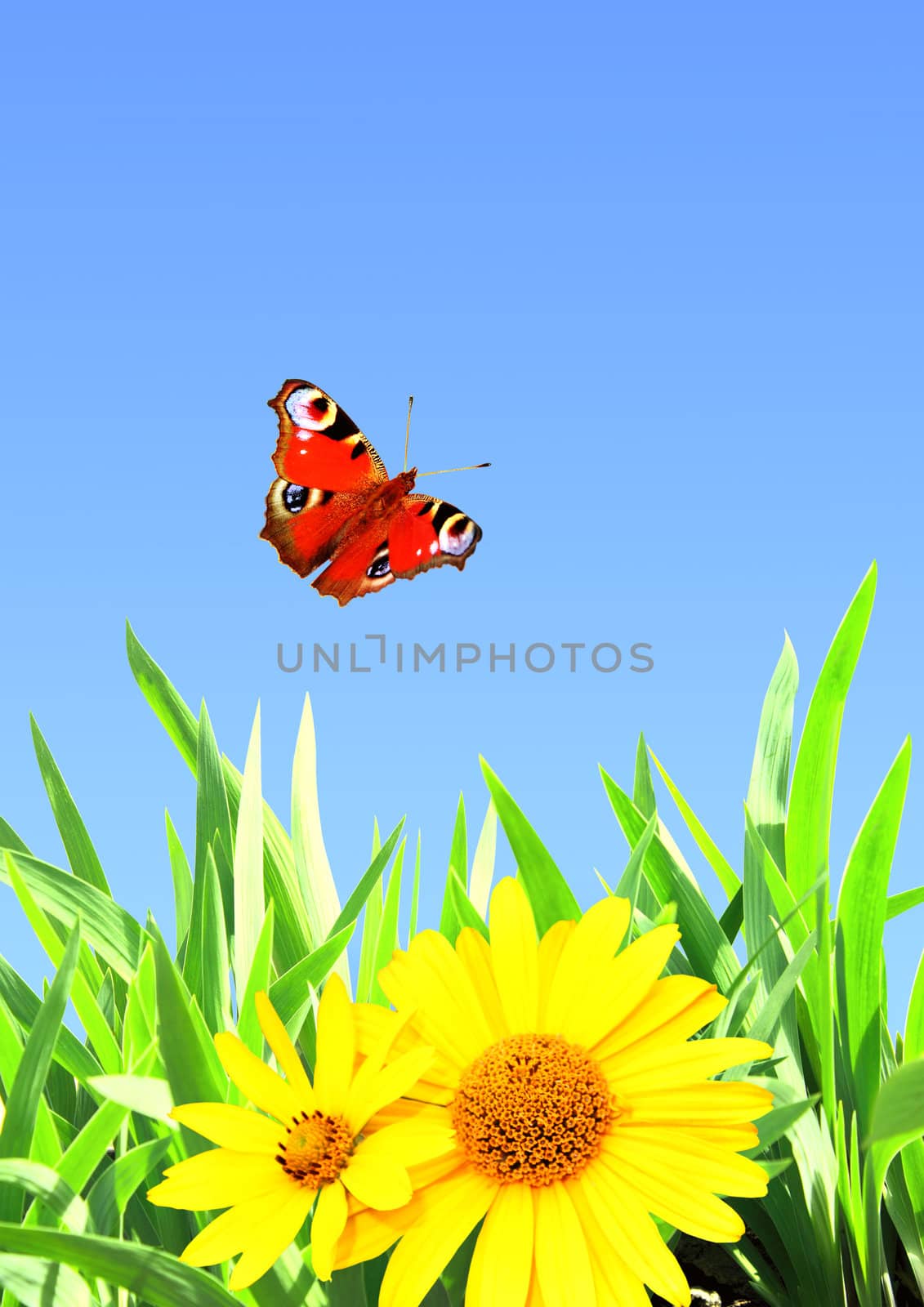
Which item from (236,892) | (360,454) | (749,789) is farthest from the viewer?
(360,454)

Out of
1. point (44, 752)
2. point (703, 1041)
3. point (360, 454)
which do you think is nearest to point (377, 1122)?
point (703, 1041)

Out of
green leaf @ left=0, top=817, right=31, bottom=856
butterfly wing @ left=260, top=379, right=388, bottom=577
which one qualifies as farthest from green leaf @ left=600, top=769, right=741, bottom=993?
butterfly wing @ left=260, top=379, right=388, bottom=577

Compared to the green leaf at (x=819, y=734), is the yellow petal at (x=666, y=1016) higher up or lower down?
lower down

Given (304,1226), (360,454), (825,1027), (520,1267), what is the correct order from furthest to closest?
(360,454)
(825,1027)
(304,1226)
(520,1267)

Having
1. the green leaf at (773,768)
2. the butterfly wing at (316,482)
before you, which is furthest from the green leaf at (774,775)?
the butterfly wing at (316,482)

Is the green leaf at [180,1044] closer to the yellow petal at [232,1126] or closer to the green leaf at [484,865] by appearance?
the yellow petal at [232,1126]

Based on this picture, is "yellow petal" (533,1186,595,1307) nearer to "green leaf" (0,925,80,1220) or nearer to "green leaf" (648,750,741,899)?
"green leaf" (0,925,80,1220)

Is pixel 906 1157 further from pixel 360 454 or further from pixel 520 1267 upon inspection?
pixel 360 454
